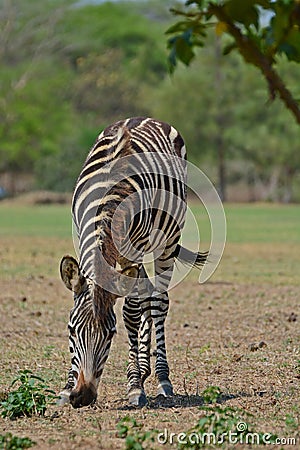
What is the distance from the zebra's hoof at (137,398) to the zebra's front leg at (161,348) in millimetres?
340

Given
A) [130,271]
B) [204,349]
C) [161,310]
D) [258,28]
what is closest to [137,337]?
[161,310]

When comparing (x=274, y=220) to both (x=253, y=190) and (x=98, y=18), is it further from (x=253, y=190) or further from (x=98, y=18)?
(x=98, y=18)

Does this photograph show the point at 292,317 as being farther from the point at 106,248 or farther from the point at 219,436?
the point at 219,436

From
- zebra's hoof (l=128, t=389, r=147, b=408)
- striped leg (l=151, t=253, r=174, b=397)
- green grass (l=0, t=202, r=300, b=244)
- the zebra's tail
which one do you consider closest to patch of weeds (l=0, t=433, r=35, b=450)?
zebra's hoof (l=128, t=389, r=147, b=408)

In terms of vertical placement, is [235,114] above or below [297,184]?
above

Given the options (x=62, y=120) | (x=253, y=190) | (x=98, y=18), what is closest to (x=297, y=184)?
(x=253, y=190)

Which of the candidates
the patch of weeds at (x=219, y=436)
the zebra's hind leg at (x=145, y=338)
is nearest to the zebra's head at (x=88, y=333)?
the patch of weeds at (x=219, y=436)

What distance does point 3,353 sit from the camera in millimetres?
7961

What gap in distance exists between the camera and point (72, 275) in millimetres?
5348

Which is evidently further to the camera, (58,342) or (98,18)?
(98,18)

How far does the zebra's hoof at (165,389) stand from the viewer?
20.5 feet

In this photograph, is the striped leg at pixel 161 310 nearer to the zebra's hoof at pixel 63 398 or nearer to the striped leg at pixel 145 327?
the striped leg at pixel 145 327

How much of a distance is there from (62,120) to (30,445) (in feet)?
211

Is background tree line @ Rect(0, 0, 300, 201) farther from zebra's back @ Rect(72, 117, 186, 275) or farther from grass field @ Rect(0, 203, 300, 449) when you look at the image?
zebra's back @ Rect(72, 117, 186, 275)
